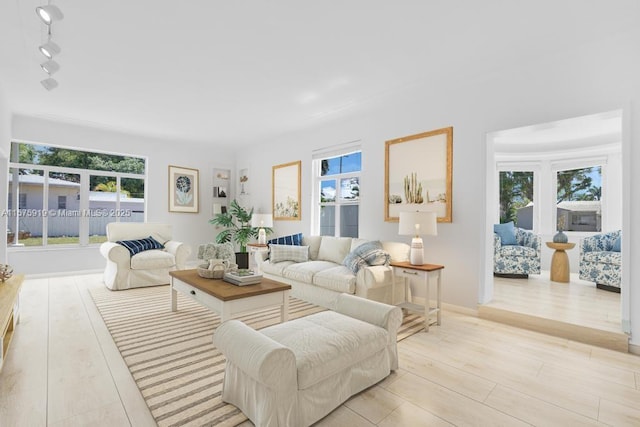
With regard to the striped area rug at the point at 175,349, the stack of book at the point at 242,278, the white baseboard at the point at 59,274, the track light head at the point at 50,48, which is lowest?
the striped area rug at the point at 175,349

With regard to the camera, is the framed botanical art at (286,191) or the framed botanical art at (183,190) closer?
the framed botanical art at (286,191)

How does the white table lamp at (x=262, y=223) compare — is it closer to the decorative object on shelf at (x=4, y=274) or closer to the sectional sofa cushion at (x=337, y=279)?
the sectional sofa cushion at (x=337, y=279)

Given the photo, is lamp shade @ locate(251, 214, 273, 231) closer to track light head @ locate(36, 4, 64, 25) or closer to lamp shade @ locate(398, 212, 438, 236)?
lamp shade @ locate(398, 212, 438, 236)

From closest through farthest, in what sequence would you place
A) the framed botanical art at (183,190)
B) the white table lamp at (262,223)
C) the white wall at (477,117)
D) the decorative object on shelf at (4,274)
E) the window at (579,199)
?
the white wall at (477,117), the decorative object on shelf at (4,274), the window at (579,199), the white table lamp at (262,223), the framed botanical art at (183,190)

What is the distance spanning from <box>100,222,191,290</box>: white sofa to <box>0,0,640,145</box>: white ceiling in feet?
6.79

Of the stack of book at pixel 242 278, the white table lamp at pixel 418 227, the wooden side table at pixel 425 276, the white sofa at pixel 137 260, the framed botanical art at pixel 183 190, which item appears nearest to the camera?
the stack of book at pixel 242 278

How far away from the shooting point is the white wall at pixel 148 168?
17.7ft

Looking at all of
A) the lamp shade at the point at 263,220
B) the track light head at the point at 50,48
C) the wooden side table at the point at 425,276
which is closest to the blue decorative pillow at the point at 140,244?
the lamp shade at the point at 263,220

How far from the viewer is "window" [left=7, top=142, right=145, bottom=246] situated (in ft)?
18.0

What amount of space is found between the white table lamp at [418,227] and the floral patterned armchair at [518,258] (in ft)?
9.52

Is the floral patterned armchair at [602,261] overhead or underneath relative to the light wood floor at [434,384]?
overhead

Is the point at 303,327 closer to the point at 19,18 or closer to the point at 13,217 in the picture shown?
the point at 19,18

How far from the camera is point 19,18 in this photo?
2.70 metres

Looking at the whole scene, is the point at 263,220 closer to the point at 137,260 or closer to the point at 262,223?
the point at 262,223
